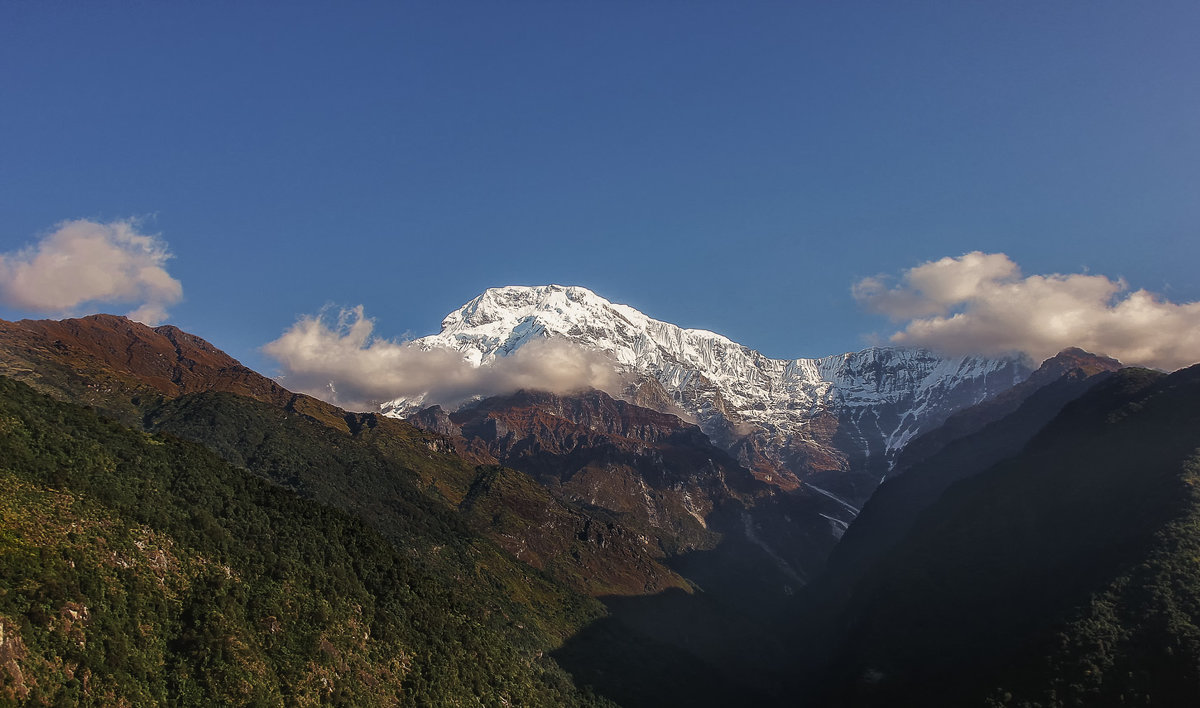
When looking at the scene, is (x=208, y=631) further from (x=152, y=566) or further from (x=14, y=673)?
(x=14, y=673)

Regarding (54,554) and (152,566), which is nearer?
(54,554)

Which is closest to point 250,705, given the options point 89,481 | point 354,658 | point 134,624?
point 134,624

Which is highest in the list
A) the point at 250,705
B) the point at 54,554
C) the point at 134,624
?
the point at 54,554

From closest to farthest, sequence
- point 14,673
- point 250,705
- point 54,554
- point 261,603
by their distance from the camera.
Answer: point 14,673, point 54,554, point 250,705, point 261,603

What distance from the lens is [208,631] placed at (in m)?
158

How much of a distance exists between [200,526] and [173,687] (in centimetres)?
5320

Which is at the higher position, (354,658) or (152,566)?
(152,566)

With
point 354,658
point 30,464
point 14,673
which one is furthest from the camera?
point 354,658

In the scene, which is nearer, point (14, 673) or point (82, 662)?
point (14, 673)

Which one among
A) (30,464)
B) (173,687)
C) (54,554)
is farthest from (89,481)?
(173,687)

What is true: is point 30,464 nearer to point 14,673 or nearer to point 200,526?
point 200,526

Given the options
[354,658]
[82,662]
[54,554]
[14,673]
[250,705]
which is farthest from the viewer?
[354,658]

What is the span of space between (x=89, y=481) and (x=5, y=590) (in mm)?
55183

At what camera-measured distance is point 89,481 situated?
574 feet
